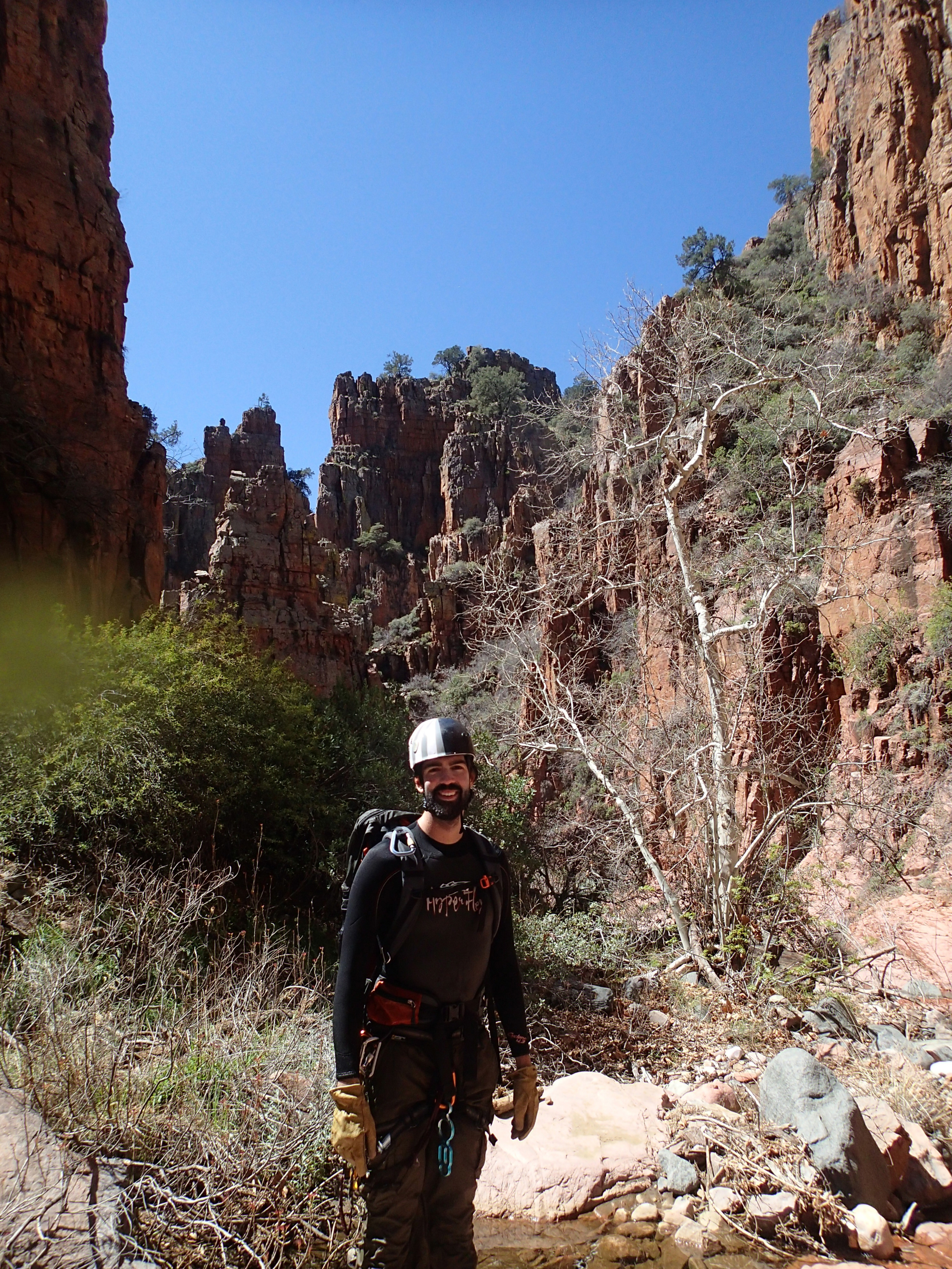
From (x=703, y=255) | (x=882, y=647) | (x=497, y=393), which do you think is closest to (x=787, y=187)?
(x=703, y=255)

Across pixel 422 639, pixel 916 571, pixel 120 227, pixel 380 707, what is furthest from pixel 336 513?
pixel 916 571

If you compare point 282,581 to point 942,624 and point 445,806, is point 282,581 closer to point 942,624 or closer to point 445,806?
point 942,624

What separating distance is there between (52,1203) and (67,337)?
15.4 metres

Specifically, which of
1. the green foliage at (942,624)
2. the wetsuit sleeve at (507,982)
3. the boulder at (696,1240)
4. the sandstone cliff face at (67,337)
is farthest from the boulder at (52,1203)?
the green foliage at (942,624)

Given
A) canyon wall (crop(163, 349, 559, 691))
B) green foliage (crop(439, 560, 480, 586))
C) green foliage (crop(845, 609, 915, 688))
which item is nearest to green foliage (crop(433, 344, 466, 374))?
canyon wall (crop(163, 349, 559, 691))

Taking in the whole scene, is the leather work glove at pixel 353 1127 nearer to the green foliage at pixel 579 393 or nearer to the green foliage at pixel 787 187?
the green foliage at pixel 579 393

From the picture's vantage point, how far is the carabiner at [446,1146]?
8.22 feet

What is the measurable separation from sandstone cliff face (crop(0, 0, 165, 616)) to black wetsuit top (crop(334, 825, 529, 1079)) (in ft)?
37.5

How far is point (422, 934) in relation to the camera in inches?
101

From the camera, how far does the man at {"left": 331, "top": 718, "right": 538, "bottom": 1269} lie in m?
2.48

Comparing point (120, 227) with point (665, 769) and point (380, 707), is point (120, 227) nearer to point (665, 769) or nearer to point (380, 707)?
point (380, 707)

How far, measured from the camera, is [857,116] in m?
22.5

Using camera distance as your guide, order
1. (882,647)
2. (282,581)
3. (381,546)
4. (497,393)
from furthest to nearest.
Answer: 1. (497,393)
2. (381,546)
3. (282,581)
4. (882,647)

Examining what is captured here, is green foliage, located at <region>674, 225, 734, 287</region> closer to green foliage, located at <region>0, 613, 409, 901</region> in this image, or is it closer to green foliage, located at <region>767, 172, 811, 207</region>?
green foliage, located at <region>767, 172, 811, 207</region>
